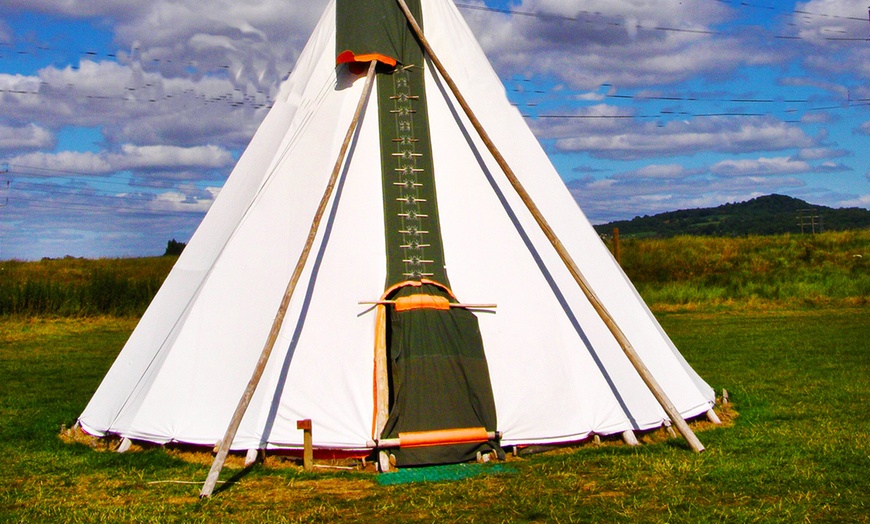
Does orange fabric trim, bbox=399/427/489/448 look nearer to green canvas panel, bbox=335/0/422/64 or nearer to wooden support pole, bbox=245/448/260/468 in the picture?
wooden support pole, bbox=245/448/260/468

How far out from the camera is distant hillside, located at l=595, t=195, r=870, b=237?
6978 centimetres

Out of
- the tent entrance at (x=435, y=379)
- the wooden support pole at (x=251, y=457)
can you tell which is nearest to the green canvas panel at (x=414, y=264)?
the tent entrance at (x=435, y=379)

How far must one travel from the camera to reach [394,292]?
7934 millimetres

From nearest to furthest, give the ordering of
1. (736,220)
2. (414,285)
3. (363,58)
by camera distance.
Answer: (414,285), (363,58), (736,220)

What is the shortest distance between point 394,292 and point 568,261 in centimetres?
155

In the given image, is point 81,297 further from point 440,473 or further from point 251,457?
point 440,473

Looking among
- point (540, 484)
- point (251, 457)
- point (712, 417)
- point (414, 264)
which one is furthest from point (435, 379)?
point (712, 417)

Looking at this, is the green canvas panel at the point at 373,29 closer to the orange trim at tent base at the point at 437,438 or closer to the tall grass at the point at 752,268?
the orange trim at tent base at the point at 437,438

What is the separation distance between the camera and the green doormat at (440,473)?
6.76 meters

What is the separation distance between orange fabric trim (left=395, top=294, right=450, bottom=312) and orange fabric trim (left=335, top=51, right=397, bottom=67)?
2.40 metres

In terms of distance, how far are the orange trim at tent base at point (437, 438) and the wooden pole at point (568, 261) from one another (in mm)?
1331

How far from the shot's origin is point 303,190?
840cm

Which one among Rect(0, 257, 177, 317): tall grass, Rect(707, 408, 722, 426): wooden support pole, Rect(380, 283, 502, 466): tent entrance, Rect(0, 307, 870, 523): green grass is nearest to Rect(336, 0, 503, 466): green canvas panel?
Rect(380, 283, 502, 466): tent entrance

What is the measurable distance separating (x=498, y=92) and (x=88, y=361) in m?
10.8
